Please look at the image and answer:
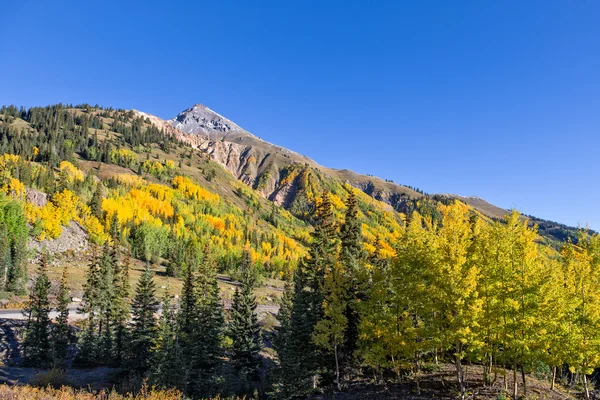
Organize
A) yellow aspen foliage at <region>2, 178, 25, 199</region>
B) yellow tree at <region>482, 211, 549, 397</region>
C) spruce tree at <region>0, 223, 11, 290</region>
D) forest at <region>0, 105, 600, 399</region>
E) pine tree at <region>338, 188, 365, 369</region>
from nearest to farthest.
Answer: yellow tree at <region>482, 211, 549, 397</region> → forest at <region>0, 105, 600, 399</region> → pine tree at <region>338, 188, 365, 369</region> → spruce tree at <region>0, 223, 11, 290</region> → yellow aspen foliage at <region>2, 178, 25, 199</region>

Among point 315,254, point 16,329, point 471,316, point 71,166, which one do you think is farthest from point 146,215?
point 471,316

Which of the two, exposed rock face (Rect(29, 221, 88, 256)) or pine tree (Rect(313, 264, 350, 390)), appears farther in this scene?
exposed rock face (Rect(29, 221, 88, 256))

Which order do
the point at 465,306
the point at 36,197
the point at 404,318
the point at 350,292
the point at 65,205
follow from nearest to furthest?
1. the point at 465,306
2. the point at 404,318
3. the point at 350,292
4. the point at 36,197
5. the point at 65,205


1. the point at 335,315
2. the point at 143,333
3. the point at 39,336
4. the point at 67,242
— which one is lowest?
the point at 39,336

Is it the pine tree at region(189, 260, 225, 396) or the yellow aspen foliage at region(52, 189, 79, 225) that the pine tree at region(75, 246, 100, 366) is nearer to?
the pine tree at region(189, 260, 225, 396)

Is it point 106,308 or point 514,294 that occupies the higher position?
point 514,294

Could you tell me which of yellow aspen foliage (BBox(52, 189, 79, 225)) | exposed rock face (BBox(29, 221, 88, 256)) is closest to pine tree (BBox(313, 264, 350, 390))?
exposed rock face (BBox(29, 221, 88, 256))

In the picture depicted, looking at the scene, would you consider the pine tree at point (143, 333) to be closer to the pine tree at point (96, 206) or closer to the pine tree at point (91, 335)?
the pine tree at point (91, 335)

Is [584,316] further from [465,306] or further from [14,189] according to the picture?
[14,189]

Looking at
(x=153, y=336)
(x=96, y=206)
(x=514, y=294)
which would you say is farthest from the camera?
(x=96, y=206)

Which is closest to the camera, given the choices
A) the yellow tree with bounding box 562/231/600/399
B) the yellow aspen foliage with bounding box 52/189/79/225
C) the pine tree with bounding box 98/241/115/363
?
the yellow tree with bounding box 562/231/600/399

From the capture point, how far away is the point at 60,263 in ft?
323

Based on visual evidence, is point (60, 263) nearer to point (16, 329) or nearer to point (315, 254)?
point (16, 329)

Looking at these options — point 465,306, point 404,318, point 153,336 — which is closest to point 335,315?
point 404,318
